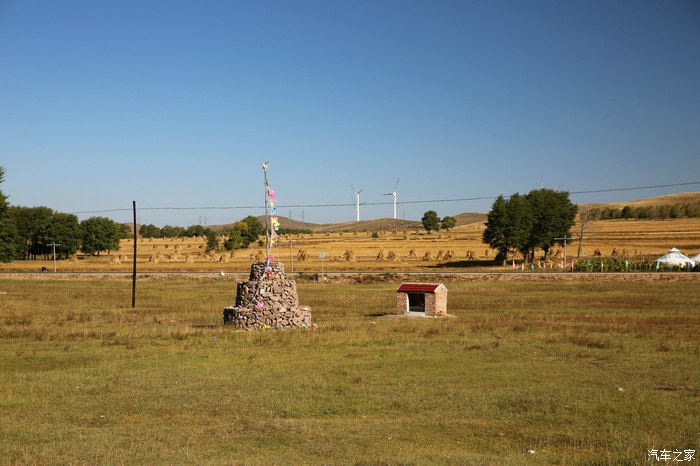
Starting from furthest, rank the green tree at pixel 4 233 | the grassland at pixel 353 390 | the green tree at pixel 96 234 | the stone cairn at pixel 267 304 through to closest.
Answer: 1. the green tree at pixel 96 234
2. the green tree at pixel 4 233
3. the stone cairn at pixel 267 304
4. the grassland at pixel 353 390

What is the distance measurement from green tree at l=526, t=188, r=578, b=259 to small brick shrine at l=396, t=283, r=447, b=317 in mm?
61268

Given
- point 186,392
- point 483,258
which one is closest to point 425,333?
point 186,392

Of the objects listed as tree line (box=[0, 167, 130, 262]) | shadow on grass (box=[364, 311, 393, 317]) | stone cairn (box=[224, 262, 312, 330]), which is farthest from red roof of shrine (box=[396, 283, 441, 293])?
tree line (box=[0, 167, 130, 262])

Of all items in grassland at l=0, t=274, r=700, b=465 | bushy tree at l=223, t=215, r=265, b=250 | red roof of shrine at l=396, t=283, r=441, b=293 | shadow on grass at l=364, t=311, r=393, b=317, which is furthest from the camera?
bushy tree at l=223, t=215, r=265, b=250

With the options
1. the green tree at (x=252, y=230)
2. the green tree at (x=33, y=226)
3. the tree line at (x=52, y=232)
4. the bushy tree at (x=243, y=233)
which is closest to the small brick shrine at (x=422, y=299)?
the tree line at (x=52, y=232)

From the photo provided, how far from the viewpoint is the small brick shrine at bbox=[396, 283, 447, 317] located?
129 ft

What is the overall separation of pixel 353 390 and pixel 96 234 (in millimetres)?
129850

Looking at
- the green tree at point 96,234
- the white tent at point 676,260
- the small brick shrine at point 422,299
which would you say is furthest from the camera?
the green tree at point 96,234

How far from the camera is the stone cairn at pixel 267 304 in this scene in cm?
3281

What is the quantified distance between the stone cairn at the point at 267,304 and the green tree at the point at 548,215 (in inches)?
2809

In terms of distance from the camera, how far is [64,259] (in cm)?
13025

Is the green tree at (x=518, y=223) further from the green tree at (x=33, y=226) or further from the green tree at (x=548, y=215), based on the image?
the green tree at (x=33, y=226)

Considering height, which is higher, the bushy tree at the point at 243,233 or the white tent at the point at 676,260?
the bushy tree at the point at 243,233

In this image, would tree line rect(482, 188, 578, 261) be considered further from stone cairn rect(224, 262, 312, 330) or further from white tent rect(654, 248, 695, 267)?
stone cairn rect(224, 262, 312, 330)
